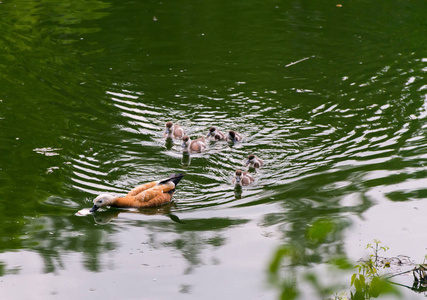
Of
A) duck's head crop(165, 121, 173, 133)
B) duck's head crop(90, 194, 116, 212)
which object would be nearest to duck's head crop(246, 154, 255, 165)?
duck's head crop(165, 121, 173, 133)

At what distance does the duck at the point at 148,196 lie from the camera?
7715mm

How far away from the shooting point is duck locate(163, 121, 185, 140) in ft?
30.9

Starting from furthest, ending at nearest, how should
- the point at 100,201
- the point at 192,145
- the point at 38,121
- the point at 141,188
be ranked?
the point at 38,121 < the point at 192,145 < the point at 141,188 < the point at 100,201

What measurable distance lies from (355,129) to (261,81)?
2.20 m

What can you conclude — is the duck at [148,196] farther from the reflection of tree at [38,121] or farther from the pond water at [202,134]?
the reflection of tree at [38,121]

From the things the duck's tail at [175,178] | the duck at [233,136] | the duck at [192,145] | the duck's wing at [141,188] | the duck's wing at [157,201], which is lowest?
the duck's wing at [157,201]

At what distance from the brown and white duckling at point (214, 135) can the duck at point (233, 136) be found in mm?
79

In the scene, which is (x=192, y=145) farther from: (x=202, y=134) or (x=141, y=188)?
(x=141, y=188)

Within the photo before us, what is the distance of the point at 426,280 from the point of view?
567cm

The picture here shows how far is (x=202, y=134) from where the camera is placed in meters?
9.73

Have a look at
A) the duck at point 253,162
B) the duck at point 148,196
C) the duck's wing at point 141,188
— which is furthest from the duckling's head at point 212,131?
the duck's wing at point 141,188

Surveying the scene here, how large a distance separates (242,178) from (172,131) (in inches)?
67.4

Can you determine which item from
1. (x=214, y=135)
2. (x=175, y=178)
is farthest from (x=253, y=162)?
(x=175, y=178)

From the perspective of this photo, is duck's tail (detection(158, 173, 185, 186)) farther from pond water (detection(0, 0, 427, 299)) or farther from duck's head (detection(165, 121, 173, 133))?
duck's head (detection(165, 121, 173, 133))
